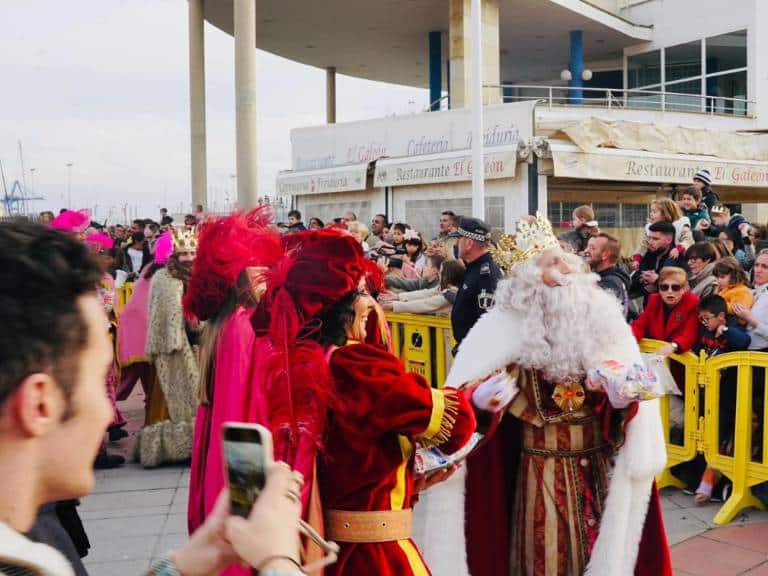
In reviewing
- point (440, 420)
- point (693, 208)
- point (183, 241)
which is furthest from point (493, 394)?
point (693, 208)

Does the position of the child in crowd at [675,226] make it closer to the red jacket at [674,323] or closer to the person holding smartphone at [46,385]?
the red jacket at [674,323]

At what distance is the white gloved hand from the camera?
3910mm

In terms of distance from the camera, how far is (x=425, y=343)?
798cm

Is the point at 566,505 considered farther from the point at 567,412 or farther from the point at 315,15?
the point at 315,15

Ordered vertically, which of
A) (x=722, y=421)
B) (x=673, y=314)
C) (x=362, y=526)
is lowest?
(x=722, y=421)

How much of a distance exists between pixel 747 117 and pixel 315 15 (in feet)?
43.1

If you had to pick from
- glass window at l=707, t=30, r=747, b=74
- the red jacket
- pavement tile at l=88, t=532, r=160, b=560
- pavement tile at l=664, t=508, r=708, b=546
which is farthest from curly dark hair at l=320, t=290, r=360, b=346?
glass window at l=707, t=30, r=747, b=74

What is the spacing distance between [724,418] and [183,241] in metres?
4.20

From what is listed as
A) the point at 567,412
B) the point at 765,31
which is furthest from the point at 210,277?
the point at 765,31

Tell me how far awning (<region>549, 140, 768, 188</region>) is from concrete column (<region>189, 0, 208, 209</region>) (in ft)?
34.4

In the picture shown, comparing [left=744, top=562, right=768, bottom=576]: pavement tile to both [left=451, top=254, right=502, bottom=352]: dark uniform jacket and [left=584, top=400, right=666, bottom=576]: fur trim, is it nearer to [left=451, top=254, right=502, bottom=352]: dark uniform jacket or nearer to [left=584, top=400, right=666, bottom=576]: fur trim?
[left=584, top=400, right=666, bottom=576]: fur trim

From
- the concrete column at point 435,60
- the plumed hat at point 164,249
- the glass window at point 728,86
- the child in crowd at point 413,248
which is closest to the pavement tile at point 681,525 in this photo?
the plumed hat at point 164,249

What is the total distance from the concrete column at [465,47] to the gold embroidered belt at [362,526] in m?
21.8

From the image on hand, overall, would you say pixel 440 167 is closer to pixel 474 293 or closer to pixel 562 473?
pixel 474 293
